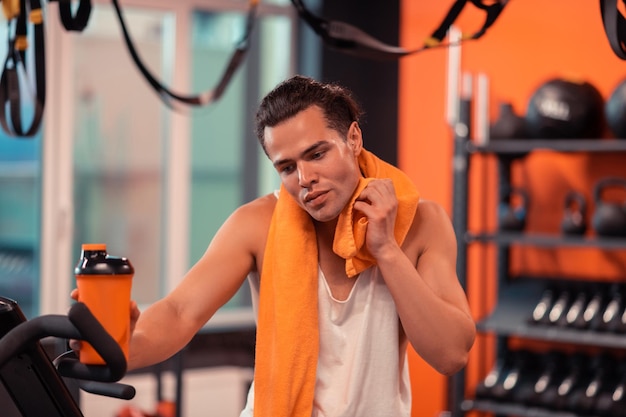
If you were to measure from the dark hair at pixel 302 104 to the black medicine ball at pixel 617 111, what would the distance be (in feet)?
7.88

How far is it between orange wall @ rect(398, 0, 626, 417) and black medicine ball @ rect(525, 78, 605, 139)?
17cm

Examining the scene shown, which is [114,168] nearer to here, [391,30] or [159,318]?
[391,30]

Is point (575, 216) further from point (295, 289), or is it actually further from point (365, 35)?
point (295, 289)

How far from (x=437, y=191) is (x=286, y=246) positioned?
317 centimetres

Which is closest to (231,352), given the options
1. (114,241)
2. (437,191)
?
(114,241)

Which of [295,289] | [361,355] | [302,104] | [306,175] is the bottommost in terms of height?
[361,355]

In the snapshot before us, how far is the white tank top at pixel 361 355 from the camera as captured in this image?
1.60 m

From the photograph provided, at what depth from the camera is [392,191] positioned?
1.58m

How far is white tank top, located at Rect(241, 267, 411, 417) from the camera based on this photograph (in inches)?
62.9

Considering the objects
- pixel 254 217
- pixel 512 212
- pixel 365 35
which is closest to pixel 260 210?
pixel 254 217

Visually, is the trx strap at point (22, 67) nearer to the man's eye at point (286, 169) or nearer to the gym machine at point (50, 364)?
the man's eye at point (286, 169)

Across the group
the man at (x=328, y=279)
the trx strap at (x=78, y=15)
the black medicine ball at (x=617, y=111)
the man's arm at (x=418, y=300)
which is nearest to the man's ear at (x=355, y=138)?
the man at (x=328, y=279)

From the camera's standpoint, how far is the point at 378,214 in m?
1.53

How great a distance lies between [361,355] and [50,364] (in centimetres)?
65
